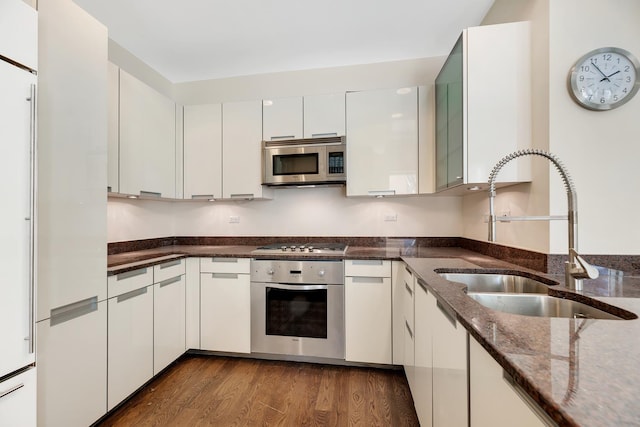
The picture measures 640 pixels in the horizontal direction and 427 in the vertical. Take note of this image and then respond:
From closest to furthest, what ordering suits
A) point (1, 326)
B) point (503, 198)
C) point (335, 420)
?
point (1, 326)
point (335, 420)
point (503, 198)

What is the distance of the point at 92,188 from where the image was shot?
1563mm

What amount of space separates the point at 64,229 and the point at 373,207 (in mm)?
2297

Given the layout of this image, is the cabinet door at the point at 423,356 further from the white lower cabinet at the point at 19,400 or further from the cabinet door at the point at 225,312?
the white lower cabinet at the point at 19,400

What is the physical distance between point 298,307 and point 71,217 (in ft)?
5.18

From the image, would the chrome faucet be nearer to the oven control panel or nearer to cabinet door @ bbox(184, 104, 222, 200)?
the oven control panel

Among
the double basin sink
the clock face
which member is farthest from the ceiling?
the double basin sink

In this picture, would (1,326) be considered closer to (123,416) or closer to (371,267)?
(123,416)

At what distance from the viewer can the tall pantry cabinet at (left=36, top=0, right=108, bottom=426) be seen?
1.33 meters

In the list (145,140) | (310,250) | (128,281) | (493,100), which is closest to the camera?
(493,100)

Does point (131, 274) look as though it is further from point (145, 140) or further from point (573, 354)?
point (573, 354)

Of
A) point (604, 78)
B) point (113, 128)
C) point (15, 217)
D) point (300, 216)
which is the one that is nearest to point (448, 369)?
point (604, 78)

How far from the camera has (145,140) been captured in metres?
2.33

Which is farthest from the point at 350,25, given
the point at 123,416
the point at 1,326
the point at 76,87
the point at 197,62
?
the point at 123,416

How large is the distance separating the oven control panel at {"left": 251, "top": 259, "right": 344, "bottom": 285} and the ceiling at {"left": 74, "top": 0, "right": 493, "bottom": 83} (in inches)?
73.8
